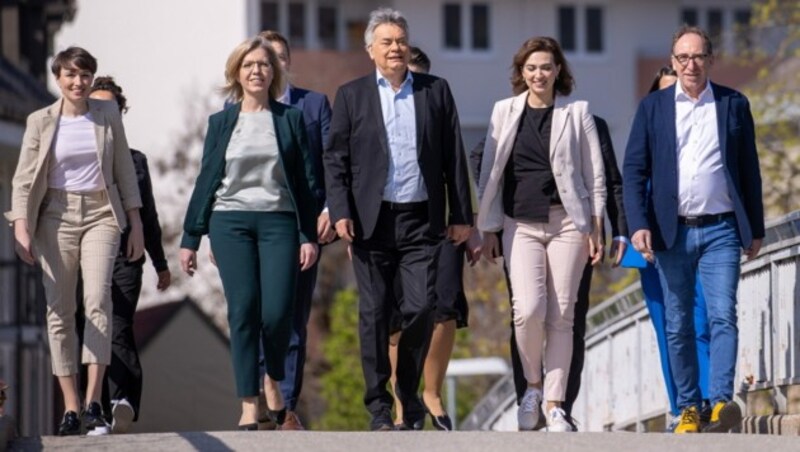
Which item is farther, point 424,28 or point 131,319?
point 424,28

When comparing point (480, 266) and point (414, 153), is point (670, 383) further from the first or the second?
point (480, 266)

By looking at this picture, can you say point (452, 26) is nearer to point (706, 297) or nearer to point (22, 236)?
point (706, 297)

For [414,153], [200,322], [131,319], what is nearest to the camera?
[414,153]

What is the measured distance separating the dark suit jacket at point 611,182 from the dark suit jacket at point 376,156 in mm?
662

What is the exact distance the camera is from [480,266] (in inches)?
1929

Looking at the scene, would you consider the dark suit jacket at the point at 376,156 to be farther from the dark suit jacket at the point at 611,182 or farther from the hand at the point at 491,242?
the dark suit jacket at the point at 611,182

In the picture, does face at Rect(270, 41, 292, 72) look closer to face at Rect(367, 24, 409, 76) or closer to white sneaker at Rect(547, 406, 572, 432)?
face at Rect(367, 24, 409, 76)

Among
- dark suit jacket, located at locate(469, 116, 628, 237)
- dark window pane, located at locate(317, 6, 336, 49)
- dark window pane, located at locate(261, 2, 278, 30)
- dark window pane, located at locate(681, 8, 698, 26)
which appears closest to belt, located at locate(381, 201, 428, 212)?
dark suit jacket, located at locate(469, 116, 628, 237)

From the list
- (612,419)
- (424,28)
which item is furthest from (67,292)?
(424,28)

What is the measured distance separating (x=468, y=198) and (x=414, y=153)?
412mm

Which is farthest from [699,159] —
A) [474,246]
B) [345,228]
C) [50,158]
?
[50,158]

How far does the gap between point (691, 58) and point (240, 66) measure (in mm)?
2595

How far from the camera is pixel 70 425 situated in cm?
1572

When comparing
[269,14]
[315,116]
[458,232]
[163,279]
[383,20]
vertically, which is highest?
[269,14]
